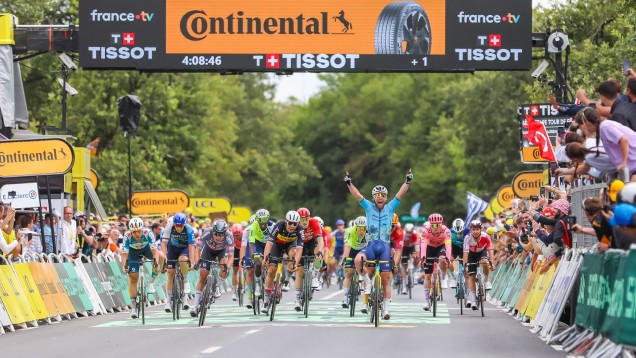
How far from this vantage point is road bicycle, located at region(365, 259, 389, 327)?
20.9 m

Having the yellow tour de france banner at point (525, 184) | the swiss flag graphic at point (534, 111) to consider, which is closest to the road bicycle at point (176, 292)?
the swiss flag graphic at point (534, 111)

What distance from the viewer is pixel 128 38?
2827 centimetres

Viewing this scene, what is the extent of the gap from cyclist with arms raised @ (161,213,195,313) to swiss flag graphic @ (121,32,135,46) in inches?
220

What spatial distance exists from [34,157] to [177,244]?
3.55 metres

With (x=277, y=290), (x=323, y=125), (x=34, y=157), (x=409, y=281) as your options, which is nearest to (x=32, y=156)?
(x=34, y=157)

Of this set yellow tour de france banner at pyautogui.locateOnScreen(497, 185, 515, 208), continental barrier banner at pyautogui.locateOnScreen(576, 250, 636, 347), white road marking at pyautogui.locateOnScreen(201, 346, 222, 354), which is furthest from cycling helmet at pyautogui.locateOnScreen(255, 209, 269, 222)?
yellow tour de france banner at pyautogui.locateOnScreen(497, 185, 515, 208)

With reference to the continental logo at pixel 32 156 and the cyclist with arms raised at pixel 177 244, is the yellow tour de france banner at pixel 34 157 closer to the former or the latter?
the continental logo at pixel 32 156

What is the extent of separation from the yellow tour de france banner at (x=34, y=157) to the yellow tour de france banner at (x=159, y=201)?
52.4 ft

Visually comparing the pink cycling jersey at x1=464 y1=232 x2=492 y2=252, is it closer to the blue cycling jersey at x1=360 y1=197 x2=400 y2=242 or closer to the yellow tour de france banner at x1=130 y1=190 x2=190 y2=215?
the blue cycling jersey at x1=360 y1=197 x2=400 y2=242

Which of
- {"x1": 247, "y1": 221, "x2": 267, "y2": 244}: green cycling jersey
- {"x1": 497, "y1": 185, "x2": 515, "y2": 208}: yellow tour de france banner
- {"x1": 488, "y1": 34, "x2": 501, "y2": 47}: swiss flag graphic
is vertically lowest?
{"x1": 247, "y1": 221, "x2": 267, "y2": 244}: green cycling jersey

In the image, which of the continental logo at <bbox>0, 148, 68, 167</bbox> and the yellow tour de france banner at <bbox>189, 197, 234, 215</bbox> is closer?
the continental logo at <bbox>0, 148, 68, 167</bbox>

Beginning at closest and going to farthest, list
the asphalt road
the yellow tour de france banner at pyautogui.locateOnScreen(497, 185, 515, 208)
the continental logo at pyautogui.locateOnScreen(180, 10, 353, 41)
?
the asphalt road
the continental logo at pyautogui.locateOnScreen(180, 10, 353, 41)
the yellow tour de france banner at pyautogui.locateOnScreen(497, 185, 515, 208)

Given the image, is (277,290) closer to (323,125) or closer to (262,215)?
(262,215)

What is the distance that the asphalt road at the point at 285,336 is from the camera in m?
16.4
